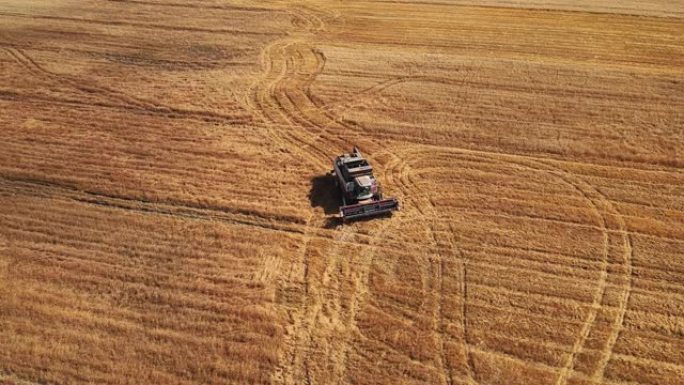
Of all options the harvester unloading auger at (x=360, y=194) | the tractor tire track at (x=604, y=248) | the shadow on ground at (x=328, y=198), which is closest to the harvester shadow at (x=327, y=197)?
the shadow on ground at (x=328, y=198)

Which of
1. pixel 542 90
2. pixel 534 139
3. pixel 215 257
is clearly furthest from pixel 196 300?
pixel 542 90

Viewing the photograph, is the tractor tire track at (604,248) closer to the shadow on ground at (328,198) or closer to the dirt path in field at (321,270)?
the dirt path in field at (321,270)

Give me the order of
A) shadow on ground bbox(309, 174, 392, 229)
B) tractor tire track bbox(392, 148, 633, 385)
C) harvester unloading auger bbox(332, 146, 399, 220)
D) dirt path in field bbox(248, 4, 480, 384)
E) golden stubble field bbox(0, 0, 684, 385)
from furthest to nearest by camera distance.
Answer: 1. shadow on ground bbox(309, 174, 392, 229)
2. harvester unloading auger bbox(332, 146, 399, 220)
3. golden stubble field bbox(0, 0, 684, 385)
4. dirt path in field bbox(248, 4, 480, 384)
5. tractor tire track bbox(392, 148, 633, 385)

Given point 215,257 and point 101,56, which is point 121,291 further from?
point 101,56

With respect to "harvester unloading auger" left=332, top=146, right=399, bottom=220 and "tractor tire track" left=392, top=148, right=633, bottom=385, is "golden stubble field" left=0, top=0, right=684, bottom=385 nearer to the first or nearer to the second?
"tractor tire track" left=392, top=148, right=633, bottom=385

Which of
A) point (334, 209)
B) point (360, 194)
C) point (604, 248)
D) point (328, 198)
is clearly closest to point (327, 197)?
point (328, 198)

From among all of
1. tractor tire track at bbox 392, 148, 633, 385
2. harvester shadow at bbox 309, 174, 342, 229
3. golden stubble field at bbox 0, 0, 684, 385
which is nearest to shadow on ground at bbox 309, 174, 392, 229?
harvester shadow at bbox 309, 174, 342, 229

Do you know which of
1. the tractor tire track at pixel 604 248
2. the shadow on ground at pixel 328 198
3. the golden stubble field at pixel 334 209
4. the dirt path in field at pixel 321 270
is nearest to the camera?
the tractor tire track at pixel 604 248

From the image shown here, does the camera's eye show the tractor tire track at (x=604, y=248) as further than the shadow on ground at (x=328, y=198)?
No
